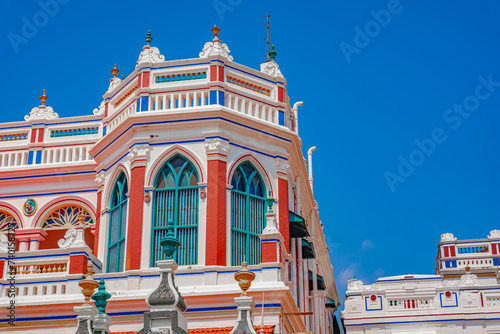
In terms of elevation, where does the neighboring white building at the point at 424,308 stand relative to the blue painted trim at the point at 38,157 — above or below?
below

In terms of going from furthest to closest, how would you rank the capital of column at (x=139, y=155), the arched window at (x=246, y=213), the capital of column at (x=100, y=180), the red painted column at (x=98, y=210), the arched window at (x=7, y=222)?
the arched window at (x=7, y=222) < the capital of column at (x=100, y=180) < the red painted column at (x=98, y=210) < the capital of column at (x=139, y=155) < the arched window at (x=246, y=213)

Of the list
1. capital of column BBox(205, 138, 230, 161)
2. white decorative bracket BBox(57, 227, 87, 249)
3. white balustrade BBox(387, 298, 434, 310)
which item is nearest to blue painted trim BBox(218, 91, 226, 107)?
capital of column BBox(205, 138, 230, 161)

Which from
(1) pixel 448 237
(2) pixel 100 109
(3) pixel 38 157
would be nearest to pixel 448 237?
(1) pixel 448 237

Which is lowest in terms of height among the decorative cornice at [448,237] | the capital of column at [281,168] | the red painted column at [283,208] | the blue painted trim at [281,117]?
the red painted column at [283,208]

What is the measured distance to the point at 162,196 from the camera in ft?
74.7

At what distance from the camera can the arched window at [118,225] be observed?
2294 cm

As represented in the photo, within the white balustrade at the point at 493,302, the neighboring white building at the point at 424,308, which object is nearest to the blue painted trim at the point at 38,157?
the neighboring white building at the point at 424,308

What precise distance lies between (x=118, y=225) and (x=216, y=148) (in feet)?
12.2

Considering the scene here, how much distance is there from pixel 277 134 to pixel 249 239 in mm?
3419

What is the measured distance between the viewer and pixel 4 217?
26312 mm

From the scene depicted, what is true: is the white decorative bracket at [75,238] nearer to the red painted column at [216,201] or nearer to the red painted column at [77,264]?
the red painted column at [77,264]

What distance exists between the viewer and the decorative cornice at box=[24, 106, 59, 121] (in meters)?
27.2

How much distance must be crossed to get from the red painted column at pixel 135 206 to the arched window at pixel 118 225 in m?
0.59

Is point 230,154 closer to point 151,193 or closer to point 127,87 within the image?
point 151,193
